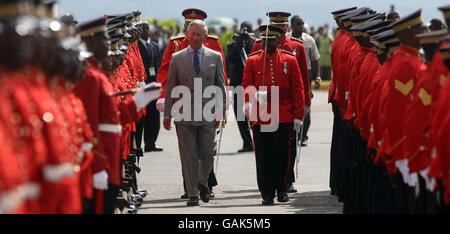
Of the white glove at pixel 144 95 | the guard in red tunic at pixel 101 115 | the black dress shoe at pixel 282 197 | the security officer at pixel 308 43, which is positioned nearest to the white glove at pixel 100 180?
the guard in red tunic at pixel 101 115

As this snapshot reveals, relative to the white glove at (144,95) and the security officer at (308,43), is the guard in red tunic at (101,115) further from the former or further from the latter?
the security officer at (308,43)

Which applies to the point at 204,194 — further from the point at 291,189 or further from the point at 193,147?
the point at 291,189

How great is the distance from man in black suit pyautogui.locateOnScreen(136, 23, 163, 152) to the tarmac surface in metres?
0.35

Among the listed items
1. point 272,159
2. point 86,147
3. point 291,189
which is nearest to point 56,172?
point 86,147

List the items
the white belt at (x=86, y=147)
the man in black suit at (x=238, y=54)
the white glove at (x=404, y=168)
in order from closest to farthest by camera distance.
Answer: the white belt at (x=86, y=147) → the white glove at (x=404, y=168) → the man in black suit at (x=238, y=54)

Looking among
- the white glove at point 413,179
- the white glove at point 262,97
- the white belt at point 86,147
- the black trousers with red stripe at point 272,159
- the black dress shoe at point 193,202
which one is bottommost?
the black dress shoe at point 193,202

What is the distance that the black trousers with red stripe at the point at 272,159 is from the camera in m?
11.7

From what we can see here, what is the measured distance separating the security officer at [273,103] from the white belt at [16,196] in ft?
21.9

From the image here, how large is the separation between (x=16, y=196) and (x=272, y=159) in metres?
7.09

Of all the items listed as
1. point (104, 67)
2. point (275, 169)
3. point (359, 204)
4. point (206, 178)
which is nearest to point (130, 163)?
point (206, 178)

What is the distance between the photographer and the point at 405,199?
8461mm

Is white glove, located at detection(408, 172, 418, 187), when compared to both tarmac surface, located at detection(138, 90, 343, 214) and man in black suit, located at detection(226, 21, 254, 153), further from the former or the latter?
man in black suit, located at detection(226, 21, 254, 153)

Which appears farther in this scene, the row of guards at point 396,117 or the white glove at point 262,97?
the white glove at point 262,97
